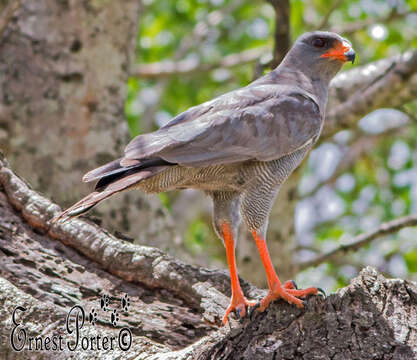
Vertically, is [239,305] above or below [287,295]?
below

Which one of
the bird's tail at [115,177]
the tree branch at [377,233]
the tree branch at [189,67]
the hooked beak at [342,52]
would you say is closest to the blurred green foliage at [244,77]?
the tree branch at [189,67]

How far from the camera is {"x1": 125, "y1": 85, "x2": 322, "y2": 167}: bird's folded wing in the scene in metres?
4.15

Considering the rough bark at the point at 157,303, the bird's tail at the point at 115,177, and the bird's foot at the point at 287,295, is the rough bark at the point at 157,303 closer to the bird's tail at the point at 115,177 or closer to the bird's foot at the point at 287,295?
the bird's foot at the point at 287,295

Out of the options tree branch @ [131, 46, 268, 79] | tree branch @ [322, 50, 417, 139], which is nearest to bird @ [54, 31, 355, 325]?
tree branch @ [322, 50, 417, 139]

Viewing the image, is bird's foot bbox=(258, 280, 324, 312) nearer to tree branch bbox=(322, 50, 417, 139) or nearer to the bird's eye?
the bird's eye

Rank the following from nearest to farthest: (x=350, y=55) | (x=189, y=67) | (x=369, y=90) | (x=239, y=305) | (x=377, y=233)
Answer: (x=239, y=305) → (x=350, y=55) → (x=369, y=90) → (x=377, y=233) → (x=189, y=67)

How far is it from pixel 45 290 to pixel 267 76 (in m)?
2.50

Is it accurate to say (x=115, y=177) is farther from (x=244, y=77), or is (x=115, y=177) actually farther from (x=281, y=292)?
(x=244, y=77)

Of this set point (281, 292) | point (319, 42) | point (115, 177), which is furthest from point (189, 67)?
point (281, 292)

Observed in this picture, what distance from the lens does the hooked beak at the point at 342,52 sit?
5012 millimetres

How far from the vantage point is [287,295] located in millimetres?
3629

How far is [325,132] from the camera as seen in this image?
6129 millimetres

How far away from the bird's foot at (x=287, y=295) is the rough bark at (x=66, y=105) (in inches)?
88.3

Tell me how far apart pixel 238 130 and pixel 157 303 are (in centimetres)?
127
